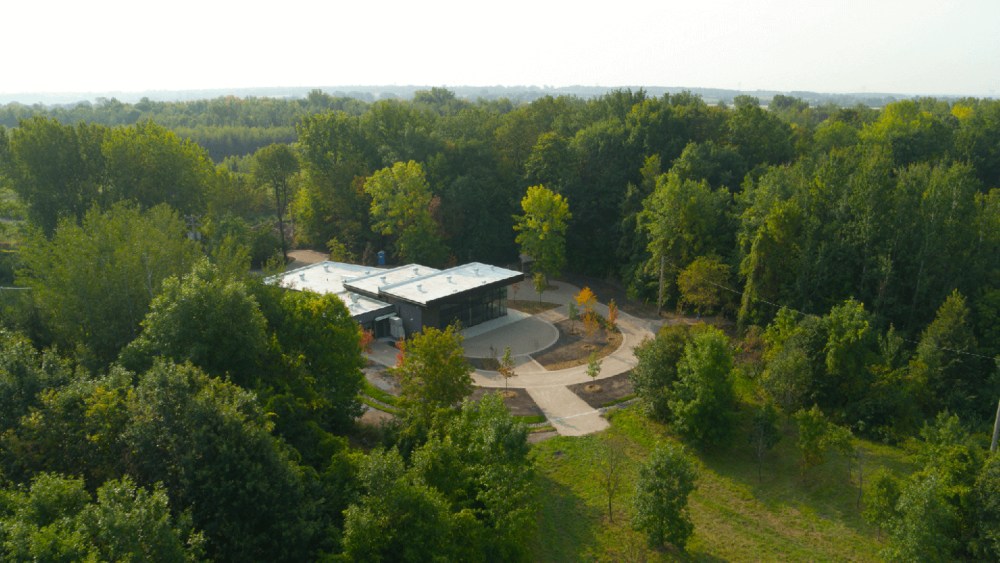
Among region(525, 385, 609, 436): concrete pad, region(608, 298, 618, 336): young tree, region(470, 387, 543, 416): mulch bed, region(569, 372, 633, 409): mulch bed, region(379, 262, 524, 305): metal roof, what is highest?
region(379, 262, 524, 305): metal roof

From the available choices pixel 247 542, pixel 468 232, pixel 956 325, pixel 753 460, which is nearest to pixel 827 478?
pixel 753 460

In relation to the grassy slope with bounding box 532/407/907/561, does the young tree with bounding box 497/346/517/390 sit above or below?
above

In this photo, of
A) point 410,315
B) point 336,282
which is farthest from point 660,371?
point 336,282

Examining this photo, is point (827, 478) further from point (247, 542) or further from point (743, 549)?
point (247, 542)

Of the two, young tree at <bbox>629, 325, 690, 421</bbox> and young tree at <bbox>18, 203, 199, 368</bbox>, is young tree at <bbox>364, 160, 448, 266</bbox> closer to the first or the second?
young tree at <bbox>18, 203, 199, 368</bbox>

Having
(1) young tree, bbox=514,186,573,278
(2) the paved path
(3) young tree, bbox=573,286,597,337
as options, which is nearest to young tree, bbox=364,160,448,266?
(1) young tree, bbox=514,186,573,278

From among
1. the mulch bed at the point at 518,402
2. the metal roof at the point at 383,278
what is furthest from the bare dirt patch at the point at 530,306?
the mulch bed at the point at 518,402

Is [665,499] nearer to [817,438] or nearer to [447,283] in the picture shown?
[817,438]
